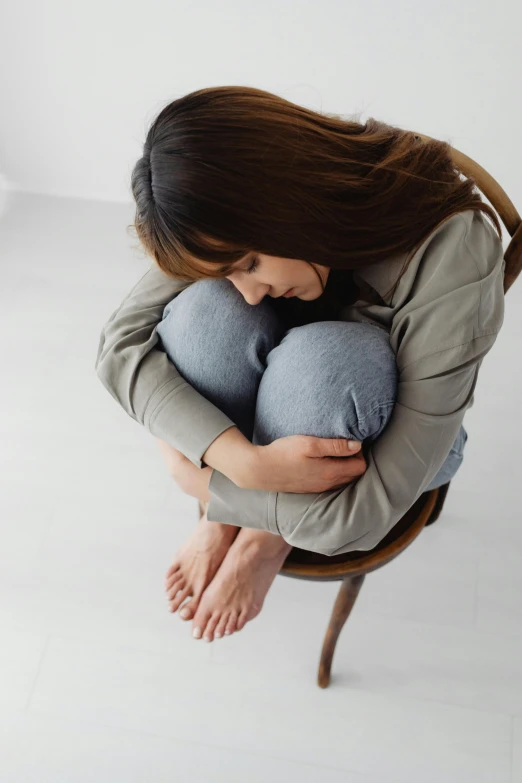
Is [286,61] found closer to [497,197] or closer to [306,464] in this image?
[497,197]

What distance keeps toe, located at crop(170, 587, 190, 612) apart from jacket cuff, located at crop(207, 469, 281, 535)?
0.13 metres

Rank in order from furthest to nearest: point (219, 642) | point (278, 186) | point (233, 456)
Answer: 1. point (219, 642)
2. point (233, 456)
3. point (278, 186)

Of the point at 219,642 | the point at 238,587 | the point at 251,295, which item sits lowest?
the point at 219,642

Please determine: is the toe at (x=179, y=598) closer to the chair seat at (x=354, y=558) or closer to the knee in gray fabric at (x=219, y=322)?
the chair seat at (x=354, y=558)

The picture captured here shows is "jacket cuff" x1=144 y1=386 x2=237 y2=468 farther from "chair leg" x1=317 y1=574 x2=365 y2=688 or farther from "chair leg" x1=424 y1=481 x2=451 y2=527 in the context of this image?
"chair leg" x1=424 y1=481 x2=451 y2=527

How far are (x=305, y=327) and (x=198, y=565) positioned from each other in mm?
326

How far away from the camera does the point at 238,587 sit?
89 centimetres

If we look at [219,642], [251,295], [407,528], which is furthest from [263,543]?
[219,642]

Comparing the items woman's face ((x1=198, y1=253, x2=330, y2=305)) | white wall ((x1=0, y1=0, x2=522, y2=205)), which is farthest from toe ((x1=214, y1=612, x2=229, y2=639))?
white wall ((x1=0, y1=0, x2=522, y2=205))

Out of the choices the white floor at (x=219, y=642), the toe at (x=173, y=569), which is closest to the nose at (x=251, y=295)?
the toe at (x=173, y=569)

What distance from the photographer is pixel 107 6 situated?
58.4 inches

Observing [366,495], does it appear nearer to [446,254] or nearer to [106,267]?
[446,254]

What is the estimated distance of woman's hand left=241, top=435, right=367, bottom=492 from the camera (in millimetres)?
752

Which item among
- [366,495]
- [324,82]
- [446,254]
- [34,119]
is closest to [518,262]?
[446,254]
